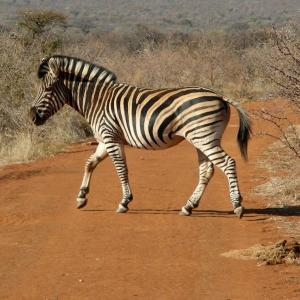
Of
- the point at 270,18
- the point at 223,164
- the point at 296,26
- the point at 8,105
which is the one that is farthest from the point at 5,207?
the point at 270,18

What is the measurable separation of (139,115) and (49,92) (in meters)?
1.55

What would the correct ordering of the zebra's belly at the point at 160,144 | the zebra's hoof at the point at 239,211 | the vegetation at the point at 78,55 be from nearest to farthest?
the zebra's hoof at the point at 239,211
the zebra's belly at the point at 160,144
the vegetation at the point at 78,55

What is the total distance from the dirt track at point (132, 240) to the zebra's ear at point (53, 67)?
1.88 meters

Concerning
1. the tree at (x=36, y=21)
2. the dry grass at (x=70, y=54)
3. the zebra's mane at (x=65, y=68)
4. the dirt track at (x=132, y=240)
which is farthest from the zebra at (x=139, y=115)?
the tree at (x=36, y=21)

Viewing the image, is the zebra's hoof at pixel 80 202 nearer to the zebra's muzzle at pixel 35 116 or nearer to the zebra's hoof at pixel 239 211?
the zebra's muzzle at pixel 35 116

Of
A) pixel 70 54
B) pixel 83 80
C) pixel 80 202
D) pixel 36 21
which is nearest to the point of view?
pixel 80 202

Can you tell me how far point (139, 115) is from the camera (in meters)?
10.9

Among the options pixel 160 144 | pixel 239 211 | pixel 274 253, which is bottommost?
pixel 239 211

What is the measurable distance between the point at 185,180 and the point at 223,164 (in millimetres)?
3062

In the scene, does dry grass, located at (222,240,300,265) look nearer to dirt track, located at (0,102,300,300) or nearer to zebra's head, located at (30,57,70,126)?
dirt track, located at (0,102,300,300)

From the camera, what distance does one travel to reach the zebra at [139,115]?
10367 millimetres

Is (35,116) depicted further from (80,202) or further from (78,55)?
(78,55)

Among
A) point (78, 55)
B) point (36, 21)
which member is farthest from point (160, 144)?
point (36, 21)

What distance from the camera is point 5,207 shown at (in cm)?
1132
